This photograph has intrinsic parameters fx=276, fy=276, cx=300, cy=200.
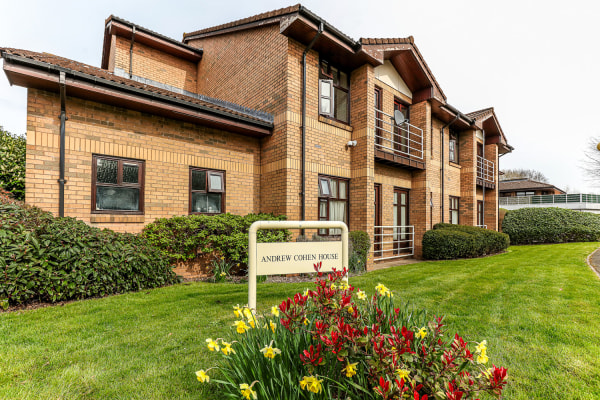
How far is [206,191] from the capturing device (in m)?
7.51

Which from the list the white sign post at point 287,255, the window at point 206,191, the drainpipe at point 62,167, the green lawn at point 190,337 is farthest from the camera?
the window at point 206,191

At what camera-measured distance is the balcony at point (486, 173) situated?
599 inches

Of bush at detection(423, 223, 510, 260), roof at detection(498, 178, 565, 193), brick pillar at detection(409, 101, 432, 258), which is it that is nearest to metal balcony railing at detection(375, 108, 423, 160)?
brick pillar at detection(409, 101, 432, 258)

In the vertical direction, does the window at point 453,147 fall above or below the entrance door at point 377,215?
above

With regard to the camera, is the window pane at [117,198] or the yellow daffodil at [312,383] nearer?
the yellow daffodil at [312,383]

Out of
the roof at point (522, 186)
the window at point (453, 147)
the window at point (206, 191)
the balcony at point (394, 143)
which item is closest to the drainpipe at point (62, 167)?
the window at point (206, 191)

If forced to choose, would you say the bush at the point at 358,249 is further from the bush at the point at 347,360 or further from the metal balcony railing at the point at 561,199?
the metal balcony railing at the point at 561,199

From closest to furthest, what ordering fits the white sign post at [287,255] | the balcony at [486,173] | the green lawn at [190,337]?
the green lawn at [190,337] → the white sign post at [287,255] → the balcony at [486,173]

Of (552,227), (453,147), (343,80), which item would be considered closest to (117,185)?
(343,80)

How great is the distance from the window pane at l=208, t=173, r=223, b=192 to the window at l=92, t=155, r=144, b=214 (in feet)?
5.36

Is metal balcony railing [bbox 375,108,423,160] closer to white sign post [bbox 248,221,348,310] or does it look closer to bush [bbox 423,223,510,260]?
bush [bbox 423,223,510,260]

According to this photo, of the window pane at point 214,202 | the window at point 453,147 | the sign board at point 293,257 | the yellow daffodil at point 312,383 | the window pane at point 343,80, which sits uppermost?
the window pane at point 343,80

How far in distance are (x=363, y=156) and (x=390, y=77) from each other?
4077 mm

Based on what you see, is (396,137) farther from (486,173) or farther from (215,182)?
(486,173)
